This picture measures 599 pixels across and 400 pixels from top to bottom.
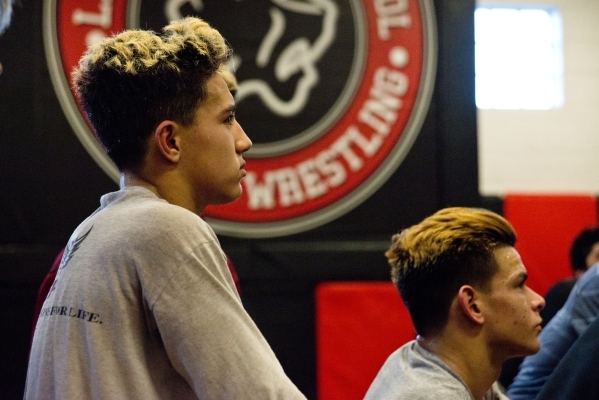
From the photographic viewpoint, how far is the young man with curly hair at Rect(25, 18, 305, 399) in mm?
1017

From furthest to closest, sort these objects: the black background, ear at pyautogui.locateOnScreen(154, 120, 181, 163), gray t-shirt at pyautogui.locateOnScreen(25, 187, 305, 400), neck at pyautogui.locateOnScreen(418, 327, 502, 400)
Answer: the black background < neck at pyautogui.locateOnScreen(418, 327, 502, 400) < ear at pyautogui.locateOnScreen(154, 120, 181, 163) < gray t-shirt at pyautogui.locateOnScreen(25, 187, 305, 400)

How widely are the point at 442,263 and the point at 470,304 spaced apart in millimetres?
114

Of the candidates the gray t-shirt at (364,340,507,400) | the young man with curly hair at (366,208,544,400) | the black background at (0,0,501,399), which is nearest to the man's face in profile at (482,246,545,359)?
the young man with curly hair at (366,208,544,400)

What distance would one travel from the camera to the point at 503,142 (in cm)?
575

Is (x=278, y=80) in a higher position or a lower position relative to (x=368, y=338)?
higher

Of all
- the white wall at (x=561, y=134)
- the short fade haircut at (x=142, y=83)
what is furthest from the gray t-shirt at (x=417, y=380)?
the white wall at (x=561, y=134)

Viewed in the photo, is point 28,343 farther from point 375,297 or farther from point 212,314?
point 212,314

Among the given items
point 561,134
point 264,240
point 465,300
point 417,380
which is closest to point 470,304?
point 465,300

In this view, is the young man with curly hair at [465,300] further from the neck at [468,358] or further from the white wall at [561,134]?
the white wall at [561,134]

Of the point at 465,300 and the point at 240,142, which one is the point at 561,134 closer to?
the point at 465,300

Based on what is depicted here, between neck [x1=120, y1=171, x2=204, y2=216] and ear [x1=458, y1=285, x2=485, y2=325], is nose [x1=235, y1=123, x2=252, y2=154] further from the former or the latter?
ear [x1=458, y1=285, x2=485, y2=325]

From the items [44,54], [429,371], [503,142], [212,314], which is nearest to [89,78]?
[212,314]

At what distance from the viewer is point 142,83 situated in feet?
3.84

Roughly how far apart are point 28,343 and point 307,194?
1.15 meters
